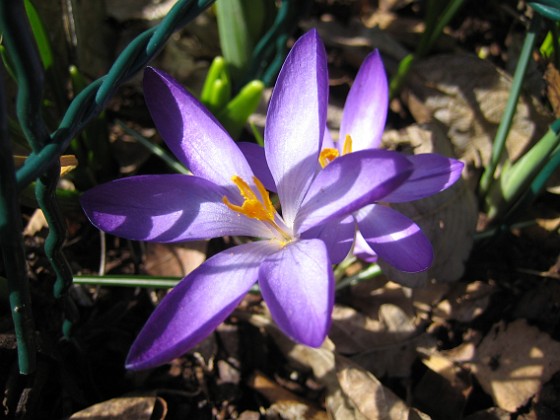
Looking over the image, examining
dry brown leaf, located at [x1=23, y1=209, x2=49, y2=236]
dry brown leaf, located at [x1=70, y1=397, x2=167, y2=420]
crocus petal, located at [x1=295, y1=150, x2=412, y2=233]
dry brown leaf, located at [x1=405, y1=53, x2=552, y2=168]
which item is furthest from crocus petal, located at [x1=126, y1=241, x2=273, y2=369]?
dry brown leaf, located at [x1=405, y1=53, x2=552, y2=168]

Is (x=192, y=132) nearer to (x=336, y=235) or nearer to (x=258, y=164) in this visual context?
(x=258, y=164)

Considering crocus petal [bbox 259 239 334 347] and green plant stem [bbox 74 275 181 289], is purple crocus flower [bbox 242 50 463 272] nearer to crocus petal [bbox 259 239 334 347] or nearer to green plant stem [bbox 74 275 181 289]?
crocus petal [bbox 259 239 334 347]

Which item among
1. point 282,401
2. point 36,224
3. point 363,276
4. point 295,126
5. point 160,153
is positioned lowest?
point 282,401

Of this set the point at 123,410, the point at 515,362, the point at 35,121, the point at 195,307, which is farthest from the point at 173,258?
the point at 515,362

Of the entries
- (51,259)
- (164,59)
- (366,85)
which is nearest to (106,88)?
(51,259)

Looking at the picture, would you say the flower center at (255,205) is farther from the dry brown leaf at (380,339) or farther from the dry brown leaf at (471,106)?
the dry brown leaf at (471,106)

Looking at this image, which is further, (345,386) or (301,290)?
(345,386)
